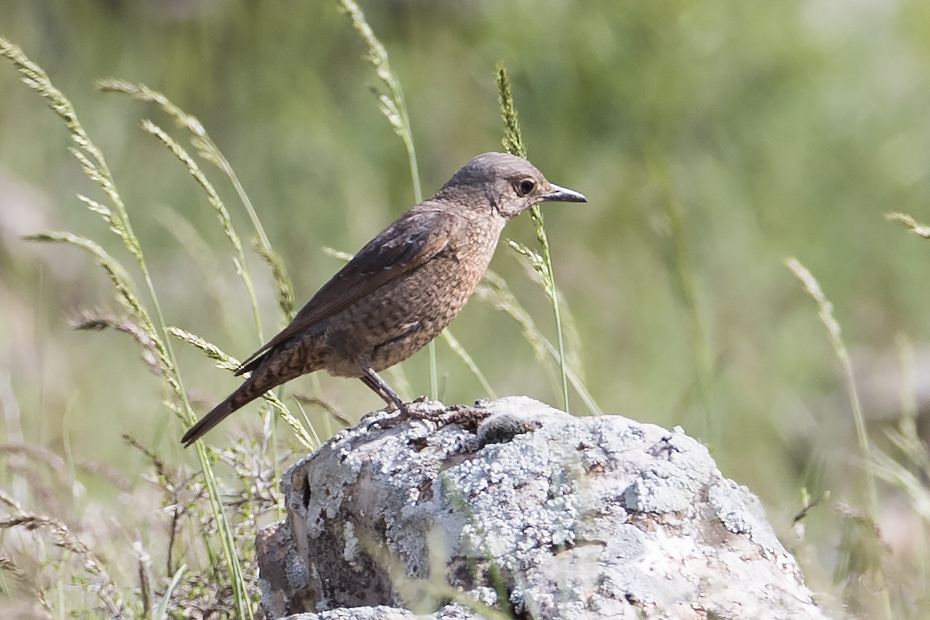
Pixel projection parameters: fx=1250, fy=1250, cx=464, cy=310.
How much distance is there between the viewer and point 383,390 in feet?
14.1

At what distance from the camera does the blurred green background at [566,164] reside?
29.9 feet

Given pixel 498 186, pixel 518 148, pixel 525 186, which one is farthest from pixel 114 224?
pixel 525 186

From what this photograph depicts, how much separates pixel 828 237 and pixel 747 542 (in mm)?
7413

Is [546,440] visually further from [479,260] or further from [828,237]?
[828,237]

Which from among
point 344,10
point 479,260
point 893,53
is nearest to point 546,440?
point 479,260

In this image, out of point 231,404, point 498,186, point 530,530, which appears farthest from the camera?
point 498,186

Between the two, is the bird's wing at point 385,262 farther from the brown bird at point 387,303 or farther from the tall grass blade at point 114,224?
the tall grass blade at point 114,224

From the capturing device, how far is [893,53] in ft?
37.1

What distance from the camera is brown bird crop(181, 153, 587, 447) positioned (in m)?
4.46

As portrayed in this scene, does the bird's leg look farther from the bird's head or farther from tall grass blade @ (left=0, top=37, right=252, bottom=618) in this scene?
the bird's head

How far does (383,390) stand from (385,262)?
1.75 feet

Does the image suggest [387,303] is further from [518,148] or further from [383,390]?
[518,148]

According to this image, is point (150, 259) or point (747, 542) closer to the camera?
point (747, 542)

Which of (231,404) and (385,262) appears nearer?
(231,404)
